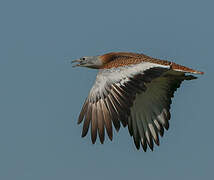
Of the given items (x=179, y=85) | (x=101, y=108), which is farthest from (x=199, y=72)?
(x=101, y=108)

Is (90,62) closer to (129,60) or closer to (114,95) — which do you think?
(129,60)

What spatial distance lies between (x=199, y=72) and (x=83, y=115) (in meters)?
3.96

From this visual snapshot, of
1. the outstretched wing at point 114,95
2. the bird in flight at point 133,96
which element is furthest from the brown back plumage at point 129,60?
the outstretched wing at point 114,95

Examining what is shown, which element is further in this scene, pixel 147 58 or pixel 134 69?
pixel 147 58

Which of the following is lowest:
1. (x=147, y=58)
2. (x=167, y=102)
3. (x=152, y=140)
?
(x=152, y=140)

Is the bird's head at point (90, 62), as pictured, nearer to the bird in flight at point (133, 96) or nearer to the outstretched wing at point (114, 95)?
the bird in flight at point (133, 96)

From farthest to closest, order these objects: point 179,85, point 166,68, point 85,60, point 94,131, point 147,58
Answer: point 85,60 < point 179,85 < point 147,58 < point 166,68 < point 94,131

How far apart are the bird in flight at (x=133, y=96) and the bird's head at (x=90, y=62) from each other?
3 cm

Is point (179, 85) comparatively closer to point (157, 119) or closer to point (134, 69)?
point (157, 119)

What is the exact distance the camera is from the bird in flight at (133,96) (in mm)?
13359

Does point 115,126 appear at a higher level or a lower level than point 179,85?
lower

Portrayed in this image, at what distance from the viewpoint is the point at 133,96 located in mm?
13375

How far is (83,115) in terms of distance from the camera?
13.5 m

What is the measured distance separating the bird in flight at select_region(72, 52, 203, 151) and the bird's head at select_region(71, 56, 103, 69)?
0.03 meters
